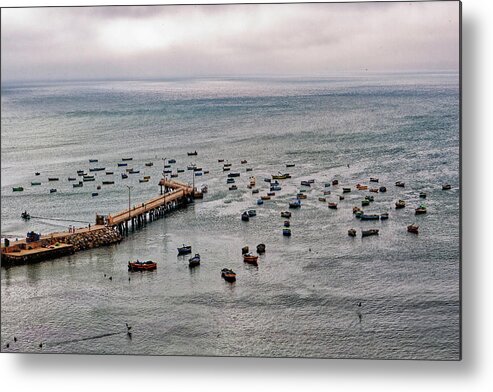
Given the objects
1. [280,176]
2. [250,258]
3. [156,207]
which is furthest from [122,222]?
[280,176]

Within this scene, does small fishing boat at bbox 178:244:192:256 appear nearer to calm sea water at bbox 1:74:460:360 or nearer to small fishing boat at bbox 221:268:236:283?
calm sea water at bbox 1:74:460:360

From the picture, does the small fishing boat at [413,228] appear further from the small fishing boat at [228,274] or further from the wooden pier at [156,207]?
the wooden pier at [156,207]

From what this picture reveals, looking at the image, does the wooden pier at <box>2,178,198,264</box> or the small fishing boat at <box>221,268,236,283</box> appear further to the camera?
the wooden pier at <box>2,178,198,264</box>

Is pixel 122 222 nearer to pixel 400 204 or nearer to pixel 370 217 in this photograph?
pixel 370 217

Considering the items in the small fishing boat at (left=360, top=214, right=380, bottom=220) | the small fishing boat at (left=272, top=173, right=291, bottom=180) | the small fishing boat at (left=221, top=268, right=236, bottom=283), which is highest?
the small fishing boat at (left=272, top=173, right=291, bottom=180)

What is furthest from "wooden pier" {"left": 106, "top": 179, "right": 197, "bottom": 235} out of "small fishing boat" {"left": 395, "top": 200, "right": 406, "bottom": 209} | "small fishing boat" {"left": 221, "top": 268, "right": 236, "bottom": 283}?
"small fishing boat" {"left": 395, "top": 200, "right": 406, "bottom": 209}

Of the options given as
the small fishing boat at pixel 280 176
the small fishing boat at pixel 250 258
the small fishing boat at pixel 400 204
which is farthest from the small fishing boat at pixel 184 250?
the small fishing boat at pixel 400 204

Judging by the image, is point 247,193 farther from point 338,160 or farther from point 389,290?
point 389,290
